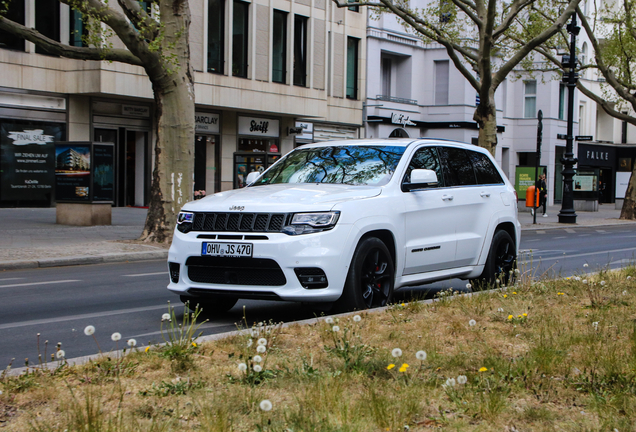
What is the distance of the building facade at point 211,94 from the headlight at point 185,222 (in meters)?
16.5

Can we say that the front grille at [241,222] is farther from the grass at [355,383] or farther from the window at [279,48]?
the window at [279,48]

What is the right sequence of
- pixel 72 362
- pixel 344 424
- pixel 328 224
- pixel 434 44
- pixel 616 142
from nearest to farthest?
pixel 344 424 → pixel 72 362 → pixel 328 224 → pixel 434 44 → pixel 616 142

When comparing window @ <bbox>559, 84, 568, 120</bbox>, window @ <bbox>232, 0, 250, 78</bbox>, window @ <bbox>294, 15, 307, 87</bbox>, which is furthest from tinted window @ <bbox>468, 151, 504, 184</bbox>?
window @ <bbox>559, 84, 568, 120</bbox>

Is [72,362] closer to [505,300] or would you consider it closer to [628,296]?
[505,300]

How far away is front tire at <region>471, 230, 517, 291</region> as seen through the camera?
30.6ft

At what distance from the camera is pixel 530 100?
51344 millimetres

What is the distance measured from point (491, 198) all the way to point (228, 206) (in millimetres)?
3594

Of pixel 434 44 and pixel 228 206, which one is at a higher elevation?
pixel 434 44

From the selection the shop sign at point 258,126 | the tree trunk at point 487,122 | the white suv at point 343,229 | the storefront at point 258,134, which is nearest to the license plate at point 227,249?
the white suv at point 343,229

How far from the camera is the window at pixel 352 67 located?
39.8 meters

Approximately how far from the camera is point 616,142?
6178cm

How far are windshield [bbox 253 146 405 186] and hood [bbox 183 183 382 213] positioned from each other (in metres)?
0.26

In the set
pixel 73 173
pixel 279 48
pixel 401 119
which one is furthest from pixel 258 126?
pixel 73 173

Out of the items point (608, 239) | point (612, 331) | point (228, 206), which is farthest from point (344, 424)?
point (608, 239)
